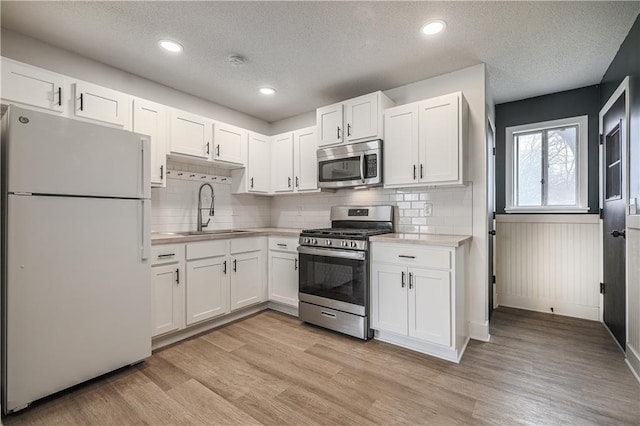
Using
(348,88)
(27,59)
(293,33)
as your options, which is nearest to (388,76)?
(348,88)

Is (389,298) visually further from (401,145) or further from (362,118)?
(362,118)

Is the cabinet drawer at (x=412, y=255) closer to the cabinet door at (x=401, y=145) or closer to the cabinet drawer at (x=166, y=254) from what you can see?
the cabinet door at (x=401, y=145)

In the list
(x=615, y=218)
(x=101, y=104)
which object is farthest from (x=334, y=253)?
(x=615, y=218)

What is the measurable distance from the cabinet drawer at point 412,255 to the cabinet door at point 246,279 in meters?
1.43

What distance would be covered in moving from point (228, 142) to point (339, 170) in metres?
1.36

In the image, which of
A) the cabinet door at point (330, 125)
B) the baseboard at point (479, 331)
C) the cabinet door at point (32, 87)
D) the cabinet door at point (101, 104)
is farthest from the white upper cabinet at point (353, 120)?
the cabinet door at point (32, 87)

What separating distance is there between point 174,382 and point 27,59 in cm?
272

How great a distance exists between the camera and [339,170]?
321cm

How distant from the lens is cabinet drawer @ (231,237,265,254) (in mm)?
3098

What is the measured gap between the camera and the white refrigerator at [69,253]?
1.66m

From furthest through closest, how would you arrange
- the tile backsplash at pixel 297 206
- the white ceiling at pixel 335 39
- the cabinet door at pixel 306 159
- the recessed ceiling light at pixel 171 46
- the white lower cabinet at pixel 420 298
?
the cabinet door at pixel 306 159
the tile backsplash at pixel 297 206
the recessed ceiling light at pixel 171 46
the white lower cabinet at pixel 420 298
the white ceiling at pixel 335 39

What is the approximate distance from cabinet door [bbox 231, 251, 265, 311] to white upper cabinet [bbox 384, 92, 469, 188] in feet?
5.58

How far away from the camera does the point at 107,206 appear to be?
79.0 inches

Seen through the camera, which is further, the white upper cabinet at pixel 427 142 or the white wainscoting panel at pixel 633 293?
the white upper cabinet at pixel 427 142
